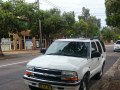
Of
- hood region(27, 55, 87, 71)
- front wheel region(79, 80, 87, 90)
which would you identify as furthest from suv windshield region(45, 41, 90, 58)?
front wheel region(79, 80, 87, 90)

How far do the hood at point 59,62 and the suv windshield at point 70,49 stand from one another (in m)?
0.41

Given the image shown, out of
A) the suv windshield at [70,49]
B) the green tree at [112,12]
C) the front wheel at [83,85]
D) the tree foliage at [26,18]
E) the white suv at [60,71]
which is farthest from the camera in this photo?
the green tree at [112,12]

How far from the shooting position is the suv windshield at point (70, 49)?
927 centimetres

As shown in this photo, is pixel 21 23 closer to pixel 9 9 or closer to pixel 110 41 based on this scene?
pixel 9 9

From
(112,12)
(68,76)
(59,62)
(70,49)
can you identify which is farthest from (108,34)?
(68,76)

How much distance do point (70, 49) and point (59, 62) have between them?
4.79 feet

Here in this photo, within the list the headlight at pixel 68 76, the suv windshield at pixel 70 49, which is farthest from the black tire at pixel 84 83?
the suv windshield at pixel 70 49

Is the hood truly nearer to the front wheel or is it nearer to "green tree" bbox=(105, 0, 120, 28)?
the front wheel

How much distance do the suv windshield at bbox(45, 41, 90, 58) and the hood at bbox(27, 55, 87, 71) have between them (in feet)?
1.34

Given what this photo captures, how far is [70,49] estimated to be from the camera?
9.48 metres

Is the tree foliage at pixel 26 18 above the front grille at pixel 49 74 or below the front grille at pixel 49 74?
above

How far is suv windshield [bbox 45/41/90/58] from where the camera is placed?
9.27 metres

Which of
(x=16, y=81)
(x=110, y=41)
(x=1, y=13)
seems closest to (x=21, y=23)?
(x=1, y=13)

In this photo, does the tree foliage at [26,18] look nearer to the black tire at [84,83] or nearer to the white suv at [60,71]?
the white suv at [60,71]
